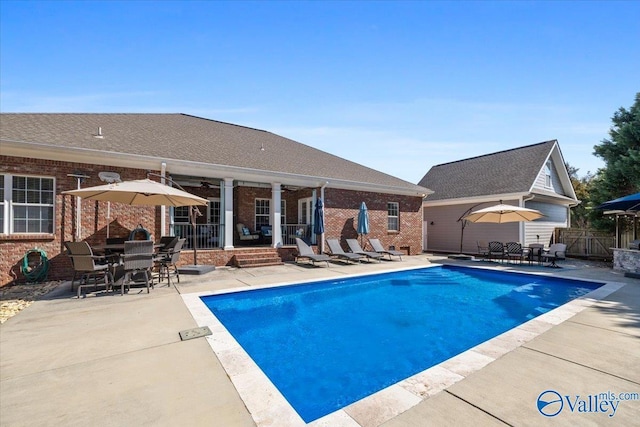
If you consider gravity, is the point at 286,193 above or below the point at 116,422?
above

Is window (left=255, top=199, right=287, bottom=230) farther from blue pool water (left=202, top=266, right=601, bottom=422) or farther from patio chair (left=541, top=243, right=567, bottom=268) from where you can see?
patio chair (left=541, top=243, right=567, bottom=268)

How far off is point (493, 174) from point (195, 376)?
1964 centimetres

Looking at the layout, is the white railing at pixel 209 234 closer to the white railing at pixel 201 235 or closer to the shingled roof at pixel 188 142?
the white railing at pixel 201 235

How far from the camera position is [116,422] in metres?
2.51

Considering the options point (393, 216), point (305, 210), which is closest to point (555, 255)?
point (393, 216)

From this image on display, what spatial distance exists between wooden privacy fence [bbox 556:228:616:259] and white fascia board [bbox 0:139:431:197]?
34.5 feet

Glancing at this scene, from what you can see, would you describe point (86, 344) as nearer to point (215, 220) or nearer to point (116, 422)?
point (116, 422)

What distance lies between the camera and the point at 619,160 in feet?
47.5

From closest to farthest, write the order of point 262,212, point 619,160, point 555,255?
point 555,255 → point 619,160 → point 262,212

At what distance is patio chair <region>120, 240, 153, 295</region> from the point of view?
6.91m

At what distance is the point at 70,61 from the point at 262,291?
28.8 feet

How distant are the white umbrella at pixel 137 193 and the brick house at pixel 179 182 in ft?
5.79

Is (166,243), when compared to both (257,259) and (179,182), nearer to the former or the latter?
(257,259)

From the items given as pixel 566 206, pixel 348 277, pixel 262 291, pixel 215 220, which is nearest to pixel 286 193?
pixel 215 220
